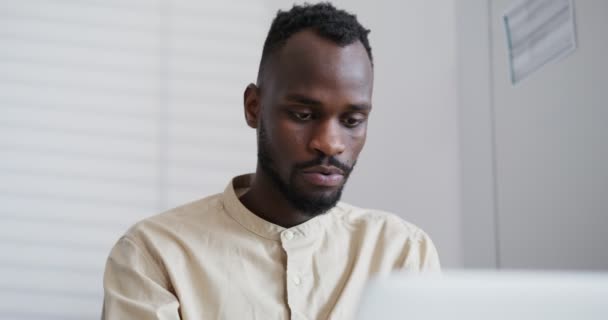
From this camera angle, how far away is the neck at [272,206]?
1235 mm

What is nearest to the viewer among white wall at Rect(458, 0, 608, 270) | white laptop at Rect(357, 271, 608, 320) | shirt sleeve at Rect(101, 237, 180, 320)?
white laptop at Rect(357, 271, 608, 320)

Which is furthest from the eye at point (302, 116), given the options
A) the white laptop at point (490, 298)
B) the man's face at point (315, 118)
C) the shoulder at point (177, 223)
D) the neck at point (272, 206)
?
the white laptop at point (490, 298)

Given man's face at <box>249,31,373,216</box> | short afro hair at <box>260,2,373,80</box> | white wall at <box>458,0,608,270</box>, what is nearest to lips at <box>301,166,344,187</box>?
man's face at <box>249,31,373,216</box>

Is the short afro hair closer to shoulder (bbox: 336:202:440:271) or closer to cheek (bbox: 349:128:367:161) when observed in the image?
cheek (bbox: 349:128:367:161)

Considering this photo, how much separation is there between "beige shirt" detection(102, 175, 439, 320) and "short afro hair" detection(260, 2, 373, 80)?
0.93 ft

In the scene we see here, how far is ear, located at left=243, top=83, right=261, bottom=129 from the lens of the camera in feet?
4.25

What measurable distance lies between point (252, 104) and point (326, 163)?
0.78ft

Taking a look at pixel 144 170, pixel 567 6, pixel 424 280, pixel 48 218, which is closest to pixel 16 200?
pixel 48 218

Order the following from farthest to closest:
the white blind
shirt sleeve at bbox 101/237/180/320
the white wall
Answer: the white blind
the white wall
shirt sleeve at bbox 101/237/180/320

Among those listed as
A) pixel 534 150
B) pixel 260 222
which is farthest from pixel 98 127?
pixel 534 150

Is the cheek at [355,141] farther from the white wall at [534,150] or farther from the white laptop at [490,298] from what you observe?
the white laptop at [490,298]

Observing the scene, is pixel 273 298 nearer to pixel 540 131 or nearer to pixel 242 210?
pixel 242 210

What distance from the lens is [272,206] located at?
1242 millimetres

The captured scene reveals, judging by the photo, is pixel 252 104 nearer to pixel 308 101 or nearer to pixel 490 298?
pixel 308 101
